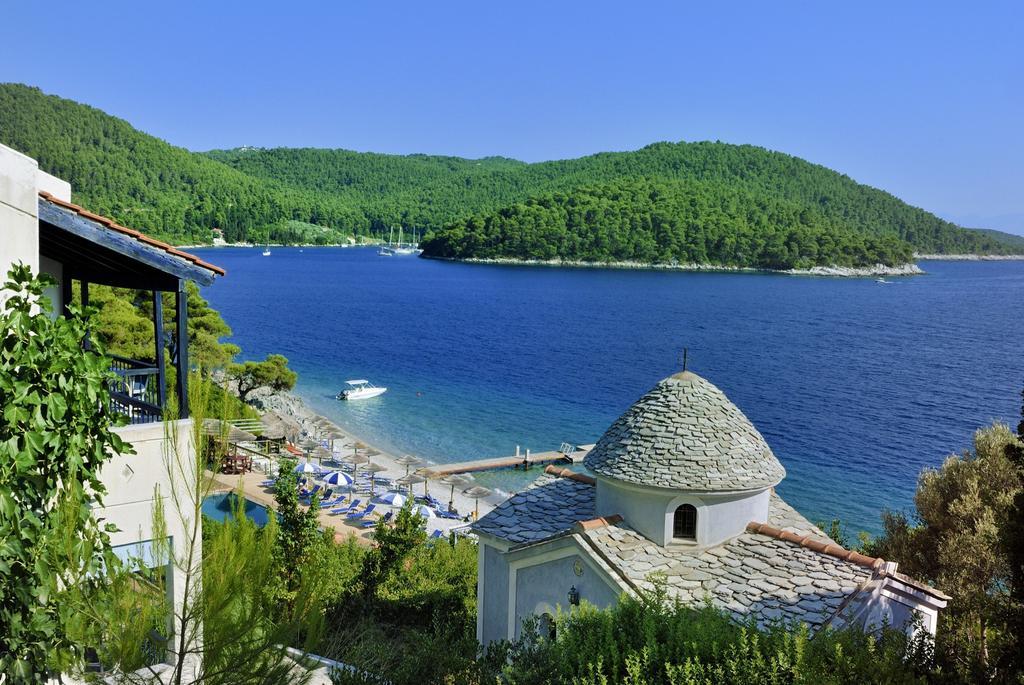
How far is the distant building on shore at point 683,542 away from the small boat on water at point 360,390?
1591 inches

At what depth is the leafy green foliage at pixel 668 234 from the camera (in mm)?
174000

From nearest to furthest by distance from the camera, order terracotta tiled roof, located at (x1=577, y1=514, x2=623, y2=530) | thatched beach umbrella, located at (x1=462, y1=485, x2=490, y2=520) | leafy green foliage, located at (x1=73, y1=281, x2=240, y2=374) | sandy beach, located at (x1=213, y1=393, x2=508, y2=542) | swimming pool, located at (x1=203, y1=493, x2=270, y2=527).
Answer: terracotta tiled roof, located at (x1=577, y1=514, x2=623, y2=530)
swimming pool, located at (x1=203, y1=493, x2=270, y2=527)
sandy beach, located at (x1=213, y1=393, x2=508, y2=542)
leafy green foliage, located at (x1=73, y1=281, x2=240, y2=374)
thatched beach umbrella, located at (x1=462, y1=485, x2=490, y2=520)

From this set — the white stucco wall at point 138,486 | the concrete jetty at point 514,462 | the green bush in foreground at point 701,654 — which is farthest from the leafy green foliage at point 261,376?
the green bush in foreground at point 701,654

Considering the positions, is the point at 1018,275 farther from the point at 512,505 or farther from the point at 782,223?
the point at 512,505

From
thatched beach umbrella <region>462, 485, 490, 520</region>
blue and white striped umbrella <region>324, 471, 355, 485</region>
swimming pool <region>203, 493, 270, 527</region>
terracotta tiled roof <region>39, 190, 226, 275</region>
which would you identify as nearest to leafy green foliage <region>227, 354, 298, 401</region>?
blue and white striped umbrella <region>324, 471, 355, 485</region>

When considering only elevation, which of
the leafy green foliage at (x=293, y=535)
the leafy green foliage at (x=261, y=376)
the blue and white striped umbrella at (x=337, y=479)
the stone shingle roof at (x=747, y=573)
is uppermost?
the stone shingle roof at (x=747, y=573)

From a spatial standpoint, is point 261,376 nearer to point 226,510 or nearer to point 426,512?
point 426,512

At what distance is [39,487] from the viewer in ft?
19.7

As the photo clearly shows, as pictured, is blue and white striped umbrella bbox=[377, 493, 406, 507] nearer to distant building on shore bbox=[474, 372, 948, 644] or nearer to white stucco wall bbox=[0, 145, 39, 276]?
distant building on shore bbox=[474, 372, 948, 644]

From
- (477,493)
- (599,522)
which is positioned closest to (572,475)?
(599,522)

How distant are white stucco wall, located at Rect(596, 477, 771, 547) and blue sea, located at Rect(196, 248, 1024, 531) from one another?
21.5 metres

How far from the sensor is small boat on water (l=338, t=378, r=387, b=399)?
5209 centimetres

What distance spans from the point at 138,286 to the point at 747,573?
8.78 meters

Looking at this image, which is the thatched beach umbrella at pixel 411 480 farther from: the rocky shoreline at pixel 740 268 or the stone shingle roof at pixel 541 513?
the rocky shoreline at pixel 740 268
